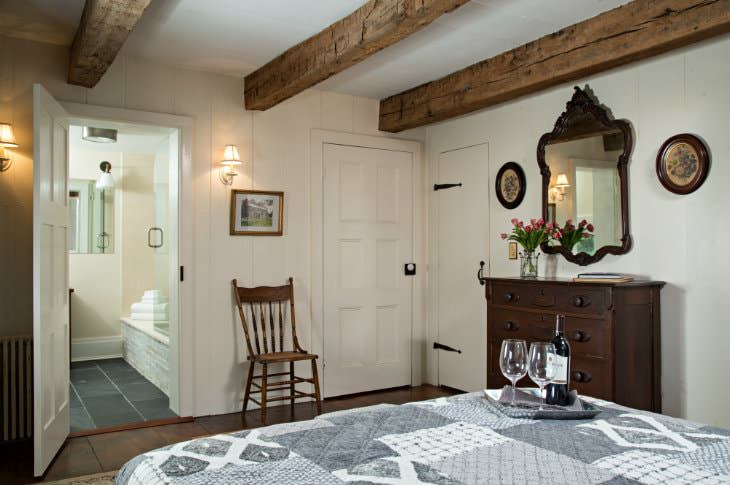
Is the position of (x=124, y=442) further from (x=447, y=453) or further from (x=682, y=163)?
(x=682, y=163)

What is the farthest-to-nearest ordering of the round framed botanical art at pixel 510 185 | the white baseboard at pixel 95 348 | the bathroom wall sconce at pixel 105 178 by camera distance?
the bathroom wall sconce at pixel 105 178
the white baseboard at pixel 95 348
the round framed botanical art at pixel 510 185

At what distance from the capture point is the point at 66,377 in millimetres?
3723

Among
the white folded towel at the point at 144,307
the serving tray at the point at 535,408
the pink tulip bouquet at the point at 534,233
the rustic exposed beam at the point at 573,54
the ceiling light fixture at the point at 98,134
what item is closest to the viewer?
the serving tray at the point at 535,408

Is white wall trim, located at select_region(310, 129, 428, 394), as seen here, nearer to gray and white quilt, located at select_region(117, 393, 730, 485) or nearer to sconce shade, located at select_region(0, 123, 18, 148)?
sconce shade, located at select_region(0, 123, 18, 148)

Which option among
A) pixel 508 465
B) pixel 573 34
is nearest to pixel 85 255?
pixel 573 34

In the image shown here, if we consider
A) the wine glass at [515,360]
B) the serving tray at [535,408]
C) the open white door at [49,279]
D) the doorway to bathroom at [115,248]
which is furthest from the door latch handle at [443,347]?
the wine glass at [515,360]

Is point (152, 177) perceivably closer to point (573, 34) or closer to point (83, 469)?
point (83, 469)

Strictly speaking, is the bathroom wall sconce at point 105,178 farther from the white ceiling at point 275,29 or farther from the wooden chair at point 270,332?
the wooden chair at point 270,332

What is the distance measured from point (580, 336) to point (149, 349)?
387 centimetres

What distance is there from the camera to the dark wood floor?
3201mm

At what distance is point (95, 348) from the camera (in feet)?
21.9

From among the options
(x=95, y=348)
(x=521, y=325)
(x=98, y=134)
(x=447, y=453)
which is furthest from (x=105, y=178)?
(x=447, y=453)

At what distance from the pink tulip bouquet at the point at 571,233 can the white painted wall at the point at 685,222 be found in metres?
0.19

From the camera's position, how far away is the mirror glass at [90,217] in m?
6.75
